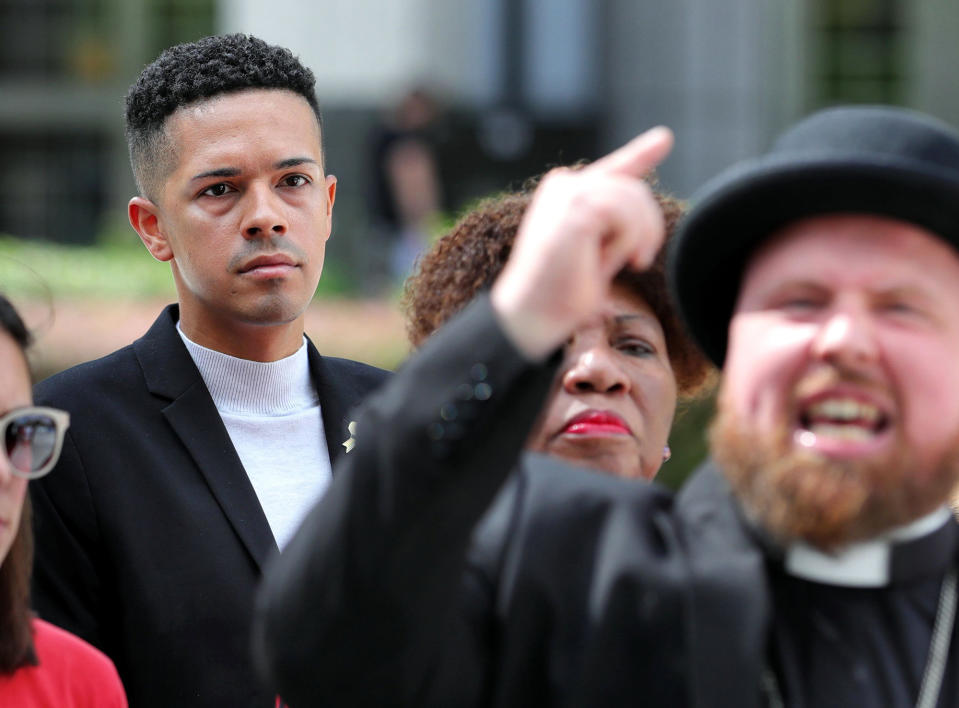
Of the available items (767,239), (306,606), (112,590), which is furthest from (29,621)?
(767,239)

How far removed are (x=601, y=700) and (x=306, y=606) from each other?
0.40m

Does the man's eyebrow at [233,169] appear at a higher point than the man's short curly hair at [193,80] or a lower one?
lower

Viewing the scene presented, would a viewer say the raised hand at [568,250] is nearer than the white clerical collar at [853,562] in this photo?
Yes

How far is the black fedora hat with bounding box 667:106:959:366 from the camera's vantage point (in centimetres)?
187

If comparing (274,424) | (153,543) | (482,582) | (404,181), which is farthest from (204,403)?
(404,181)

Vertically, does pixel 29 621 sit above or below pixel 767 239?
below

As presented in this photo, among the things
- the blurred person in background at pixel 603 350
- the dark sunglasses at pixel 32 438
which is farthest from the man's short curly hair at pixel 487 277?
the dark sunglasses at pixel 32 438

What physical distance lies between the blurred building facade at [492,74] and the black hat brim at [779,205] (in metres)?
9.49

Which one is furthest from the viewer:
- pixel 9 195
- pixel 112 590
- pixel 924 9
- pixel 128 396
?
pixel 9 195

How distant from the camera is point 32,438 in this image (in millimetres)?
2311

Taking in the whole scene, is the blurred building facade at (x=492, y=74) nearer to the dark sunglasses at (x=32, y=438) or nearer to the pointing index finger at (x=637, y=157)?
the dark sunglasses at (x=32, y=438)

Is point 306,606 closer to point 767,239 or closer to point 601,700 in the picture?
point 601,700

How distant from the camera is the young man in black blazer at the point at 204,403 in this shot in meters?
2.75

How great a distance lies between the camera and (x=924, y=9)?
14391mm
